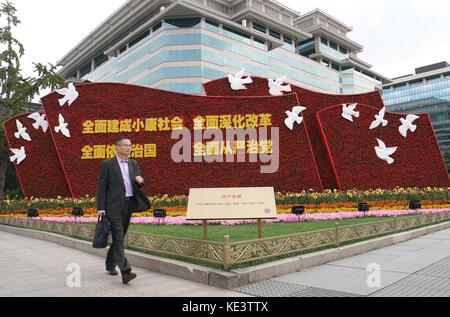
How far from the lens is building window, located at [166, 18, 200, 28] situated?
158ft

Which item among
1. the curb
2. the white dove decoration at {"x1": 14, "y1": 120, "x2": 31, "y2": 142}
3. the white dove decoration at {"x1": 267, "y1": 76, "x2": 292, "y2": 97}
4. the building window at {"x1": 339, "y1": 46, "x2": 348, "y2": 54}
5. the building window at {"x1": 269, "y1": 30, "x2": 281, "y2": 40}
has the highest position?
the building window at {"x1": 339, "y1": 46, "x2": 348, "y2": 54}

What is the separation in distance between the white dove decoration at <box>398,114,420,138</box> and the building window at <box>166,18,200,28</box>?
35167 millimetres

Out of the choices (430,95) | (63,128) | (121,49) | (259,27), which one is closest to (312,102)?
(63,128)

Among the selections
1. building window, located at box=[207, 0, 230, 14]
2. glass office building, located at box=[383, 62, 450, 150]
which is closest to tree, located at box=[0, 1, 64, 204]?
building window, located at box=[207, 0, 230, 14]

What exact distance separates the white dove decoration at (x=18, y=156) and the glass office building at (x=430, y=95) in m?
94.7

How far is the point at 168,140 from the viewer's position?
17953 millimetres

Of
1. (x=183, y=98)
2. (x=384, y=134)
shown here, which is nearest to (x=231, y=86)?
(x=183, y=98)

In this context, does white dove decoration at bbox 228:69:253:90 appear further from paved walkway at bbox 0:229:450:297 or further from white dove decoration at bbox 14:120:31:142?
paved walkway at bbox 0:229:450:297

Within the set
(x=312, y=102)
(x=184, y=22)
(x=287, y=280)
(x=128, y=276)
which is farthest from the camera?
(x=184, y=22)

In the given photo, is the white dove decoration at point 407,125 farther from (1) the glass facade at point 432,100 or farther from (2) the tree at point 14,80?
(1) the glass facade at point 432,100

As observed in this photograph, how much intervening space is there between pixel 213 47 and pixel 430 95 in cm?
7333

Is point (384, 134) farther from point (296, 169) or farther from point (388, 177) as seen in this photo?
point (296, 169)

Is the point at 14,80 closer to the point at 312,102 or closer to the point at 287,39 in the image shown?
the point at 312,102
